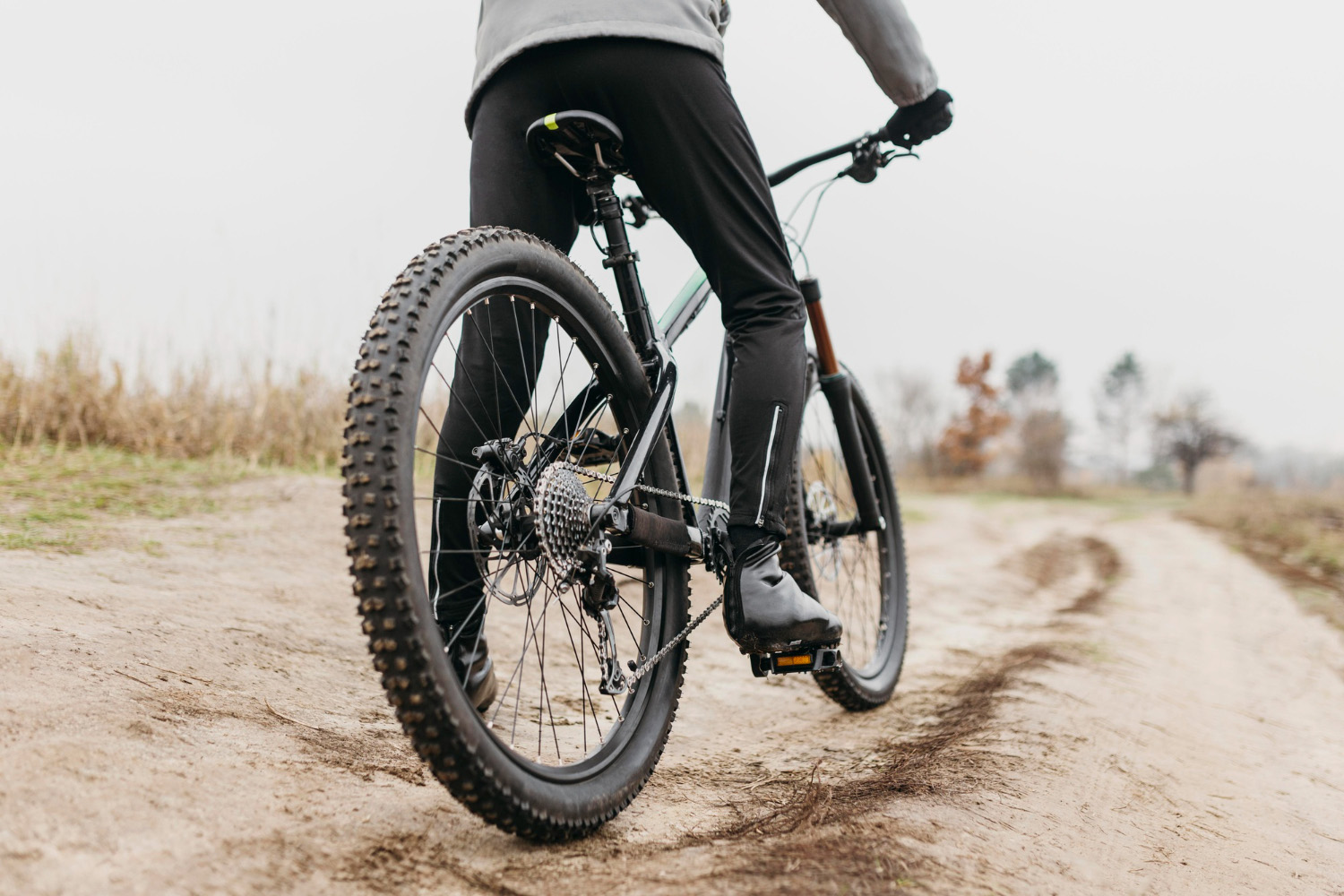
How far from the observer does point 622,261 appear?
6.09ft

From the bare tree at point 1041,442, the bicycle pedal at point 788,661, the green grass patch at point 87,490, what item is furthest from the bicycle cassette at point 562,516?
the bare tree at point 1041,442

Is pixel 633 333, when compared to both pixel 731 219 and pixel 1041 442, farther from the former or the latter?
pixel 1041 442

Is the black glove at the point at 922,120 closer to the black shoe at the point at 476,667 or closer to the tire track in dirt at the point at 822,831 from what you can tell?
the tire track in dirt at the point at 822,831

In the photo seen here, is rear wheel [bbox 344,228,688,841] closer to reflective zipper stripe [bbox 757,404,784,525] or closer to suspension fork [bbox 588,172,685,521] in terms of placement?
suspension fork [bbox 588,172,685,521]

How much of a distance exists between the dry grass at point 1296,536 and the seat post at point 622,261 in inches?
219

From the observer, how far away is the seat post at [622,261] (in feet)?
6.02

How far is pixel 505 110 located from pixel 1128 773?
2030 millimetres

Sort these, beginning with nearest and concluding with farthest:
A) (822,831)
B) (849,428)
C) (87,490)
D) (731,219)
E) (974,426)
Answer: (822,831)
(731,219)
(849,428)
(87,490)
(974,426)

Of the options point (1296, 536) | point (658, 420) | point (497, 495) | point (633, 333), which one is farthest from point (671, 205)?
point (1296, 536)

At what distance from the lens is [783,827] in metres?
1.46

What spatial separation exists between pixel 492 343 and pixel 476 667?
29.4 inches

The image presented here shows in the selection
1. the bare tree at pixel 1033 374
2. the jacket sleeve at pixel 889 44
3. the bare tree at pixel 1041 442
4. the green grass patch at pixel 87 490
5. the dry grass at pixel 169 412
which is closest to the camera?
the jacket sleeve at pixel 889 44

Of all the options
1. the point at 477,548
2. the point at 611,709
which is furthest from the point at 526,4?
the point at 611,709

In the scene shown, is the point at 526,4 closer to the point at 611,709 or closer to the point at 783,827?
the point at 783,827
